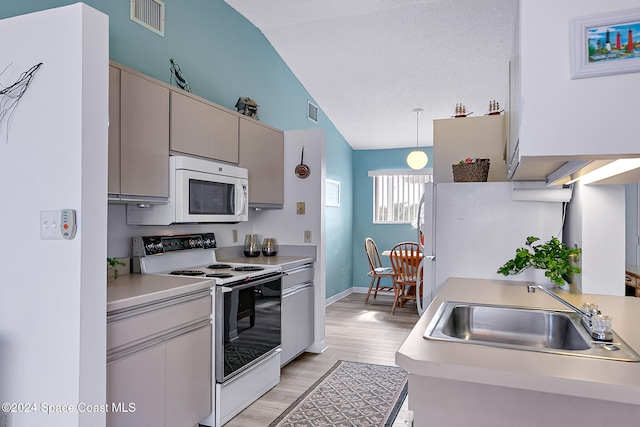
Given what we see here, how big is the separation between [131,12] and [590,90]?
8.63ft

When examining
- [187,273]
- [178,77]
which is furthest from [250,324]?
[178,77]

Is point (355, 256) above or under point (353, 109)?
under

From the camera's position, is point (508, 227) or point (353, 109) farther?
point (353, 109)

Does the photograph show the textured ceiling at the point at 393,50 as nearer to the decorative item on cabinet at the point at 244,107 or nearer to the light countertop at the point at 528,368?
the decorative item on cabinet at the point at 244,107

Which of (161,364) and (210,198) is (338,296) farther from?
(161,364)

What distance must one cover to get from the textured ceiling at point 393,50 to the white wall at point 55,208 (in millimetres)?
2322

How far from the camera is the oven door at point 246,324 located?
2.57 meters

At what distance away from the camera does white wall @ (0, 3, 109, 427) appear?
166 cm

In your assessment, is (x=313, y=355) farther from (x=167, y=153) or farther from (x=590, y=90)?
(x=590, y=90)

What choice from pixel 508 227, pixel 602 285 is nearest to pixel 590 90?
pixel 602 285

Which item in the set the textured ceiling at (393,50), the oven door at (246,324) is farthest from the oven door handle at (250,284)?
the textured ceiling at (393,50)

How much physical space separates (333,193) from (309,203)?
2.25 meters

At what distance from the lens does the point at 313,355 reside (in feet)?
12.9

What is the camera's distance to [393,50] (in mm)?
4316
